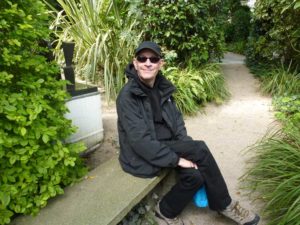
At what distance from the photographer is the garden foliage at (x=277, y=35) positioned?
530cm

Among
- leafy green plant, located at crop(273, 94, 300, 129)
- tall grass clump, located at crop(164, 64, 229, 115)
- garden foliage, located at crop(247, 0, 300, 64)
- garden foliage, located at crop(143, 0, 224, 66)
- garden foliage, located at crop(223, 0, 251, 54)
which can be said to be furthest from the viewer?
garden foliage, located at crop(223, 0, 251, 54)

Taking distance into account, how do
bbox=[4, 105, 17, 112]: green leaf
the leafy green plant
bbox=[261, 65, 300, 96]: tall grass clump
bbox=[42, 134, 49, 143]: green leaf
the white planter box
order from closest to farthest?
1. bbox=[4, 105, 17, 112]: green leaf
2. bbox=[42, 134, 49, 143]: green leaf
3. the white planter box
4. the leafy green plant
5. bbox=[261, 65, 300, 96]: tall grass clump

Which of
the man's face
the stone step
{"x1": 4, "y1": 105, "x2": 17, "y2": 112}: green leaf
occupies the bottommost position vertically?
the stone step

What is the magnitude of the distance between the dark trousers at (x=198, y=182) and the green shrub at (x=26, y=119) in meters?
0.90

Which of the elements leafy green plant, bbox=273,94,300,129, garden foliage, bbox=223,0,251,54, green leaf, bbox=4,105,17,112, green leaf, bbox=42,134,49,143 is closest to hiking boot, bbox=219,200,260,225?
green leaf, bbox=42,134,49,143

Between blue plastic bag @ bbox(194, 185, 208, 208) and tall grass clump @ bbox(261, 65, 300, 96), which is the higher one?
tall grass clump @ bbox(261, 65, 300, 96)

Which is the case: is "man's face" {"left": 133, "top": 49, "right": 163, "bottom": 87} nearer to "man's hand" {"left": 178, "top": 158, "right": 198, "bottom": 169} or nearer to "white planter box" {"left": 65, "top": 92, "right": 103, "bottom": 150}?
"man's hand" {"left": 178, "top": 158, "right": 198, "bottom": 169}

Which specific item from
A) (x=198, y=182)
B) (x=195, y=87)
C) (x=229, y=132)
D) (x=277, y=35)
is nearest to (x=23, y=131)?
(x=198, y=182)

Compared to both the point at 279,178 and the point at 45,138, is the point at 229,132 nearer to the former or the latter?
the point at 279,178

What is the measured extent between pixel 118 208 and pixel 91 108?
161 cm

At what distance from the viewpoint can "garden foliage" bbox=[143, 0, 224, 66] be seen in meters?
4.70

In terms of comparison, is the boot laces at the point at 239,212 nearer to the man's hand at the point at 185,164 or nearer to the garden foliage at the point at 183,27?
the man's hand at the point at 185,164

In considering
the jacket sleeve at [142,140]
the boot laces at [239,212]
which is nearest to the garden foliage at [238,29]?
the boot laces at [239,212]

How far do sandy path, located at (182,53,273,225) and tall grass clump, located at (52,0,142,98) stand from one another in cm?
166
